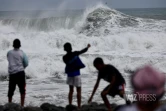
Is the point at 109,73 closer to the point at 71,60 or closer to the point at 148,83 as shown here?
the point at 71,60

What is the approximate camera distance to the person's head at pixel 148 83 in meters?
1.87

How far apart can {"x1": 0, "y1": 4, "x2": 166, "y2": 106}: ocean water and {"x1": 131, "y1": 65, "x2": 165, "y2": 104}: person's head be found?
5.34m

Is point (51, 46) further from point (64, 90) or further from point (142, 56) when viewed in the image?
point (64, 90)

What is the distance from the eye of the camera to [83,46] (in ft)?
61.8

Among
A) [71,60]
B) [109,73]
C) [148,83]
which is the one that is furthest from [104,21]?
[148,83]

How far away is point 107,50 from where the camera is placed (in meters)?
18.1

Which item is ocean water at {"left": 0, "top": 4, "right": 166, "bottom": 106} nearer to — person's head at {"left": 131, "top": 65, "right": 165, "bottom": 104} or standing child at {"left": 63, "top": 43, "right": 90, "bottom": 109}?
standing child at {"left": 63, "top": 43, "right": 90, "bottom": 109}

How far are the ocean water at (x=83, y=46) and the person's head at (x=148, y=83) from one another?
534 cm

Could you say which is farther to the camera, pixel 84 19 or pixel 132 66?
pixel 84 19

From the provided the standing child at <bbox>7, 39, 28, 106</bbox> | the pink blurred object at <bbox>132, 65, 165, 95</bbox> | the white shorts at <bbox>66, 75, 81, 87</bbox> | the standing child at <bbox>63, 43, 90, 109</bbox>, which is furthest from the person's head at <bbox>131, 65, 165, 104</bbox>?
the standing child at <bbox>7, 39, 28, 106</bbox>

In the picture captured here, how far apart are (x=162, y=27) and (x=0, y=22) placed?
1591 cm

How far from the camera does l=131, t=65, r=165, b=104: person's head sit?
6.13 feet

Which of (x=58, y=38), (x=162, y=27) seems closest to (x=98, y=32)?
(x=58, y=38)

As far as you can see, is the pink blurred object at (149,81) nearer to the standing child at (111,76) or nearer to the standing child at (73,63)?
the standing child at (111,76)
